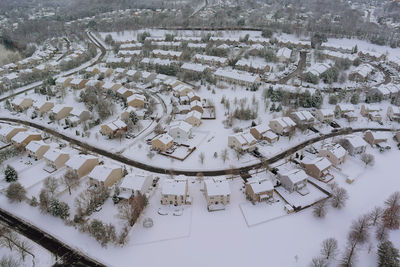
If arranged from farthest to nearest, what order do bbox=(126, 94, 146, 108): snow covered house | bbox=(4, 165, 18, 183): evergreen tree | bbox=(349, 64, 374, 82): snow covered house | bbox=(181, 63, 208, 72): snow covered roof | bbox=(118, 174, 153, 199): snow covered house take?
bbox=(181, 63, 208, 72): snow covered roof, bbox=(349, 64, 374, 82): snow covered house, bbox=(126, 94, 146, 108): snow covered house, bbox=(4, 165, 18, 183): evergreen tree, bbox=(118, 174, 153, 199): snow covered house

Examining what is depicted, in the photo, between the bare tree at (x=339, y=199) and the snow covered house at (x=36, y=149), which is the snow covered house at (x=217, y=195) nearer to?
the bare tree at (x=339, y=199)

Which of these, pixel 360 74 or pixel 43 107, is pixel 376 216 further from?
pixel 43 107

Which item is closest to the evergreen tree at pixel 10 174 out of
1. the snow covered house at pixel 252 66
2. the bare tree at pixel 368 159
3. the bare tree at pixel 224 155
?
the bare tree at pixel 224 155

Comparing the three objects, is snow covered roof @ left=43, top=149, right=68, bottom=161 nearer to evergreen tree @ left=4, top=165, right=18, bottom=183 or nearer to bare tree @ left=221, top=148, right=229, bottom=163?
evergreen tree @ left=4, top=165, right=18, bottom=183

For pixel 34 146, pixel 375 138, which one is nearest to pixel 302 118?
pixel 375 138

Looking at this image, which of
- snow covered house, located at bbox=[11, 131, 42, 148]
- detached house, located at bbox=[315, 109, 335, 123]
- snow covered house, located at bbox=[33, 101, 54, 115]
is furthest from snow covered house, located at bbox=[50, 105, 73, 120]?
detached house, located at bbox=[315, 109, 335, 123]
